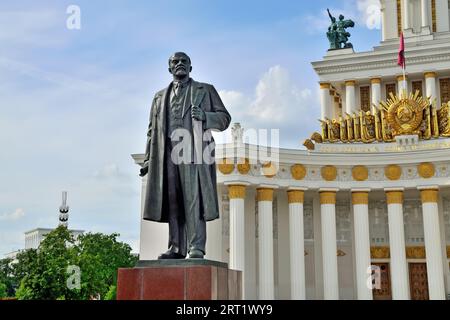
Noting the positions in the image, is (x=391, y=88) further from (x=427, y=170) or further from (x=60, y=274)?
(x=60, y=274)

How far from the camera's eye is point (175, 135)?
23.3 ft

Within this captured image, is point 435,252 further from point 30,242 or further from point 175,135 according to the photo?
point 30,242

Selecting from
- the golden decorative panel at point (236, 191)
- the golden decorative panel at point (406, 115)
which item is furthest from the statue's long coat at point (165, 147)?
the golden decorative panel at point (406, 115)

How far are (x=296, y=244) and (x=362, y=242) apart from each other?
2801 millimetres

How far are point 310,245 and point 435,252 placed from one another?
555 cm

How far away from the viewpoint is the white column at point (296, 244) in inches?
947

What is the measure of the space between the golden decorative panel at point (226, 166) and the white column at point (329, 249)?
428 centimetres

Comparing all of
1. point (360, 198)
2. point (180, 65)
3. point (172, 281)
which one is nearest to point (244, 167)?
point (360, 198)

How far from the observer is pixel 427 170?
24953 mm

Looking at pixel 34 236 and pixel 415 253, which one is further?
pixel 34 236

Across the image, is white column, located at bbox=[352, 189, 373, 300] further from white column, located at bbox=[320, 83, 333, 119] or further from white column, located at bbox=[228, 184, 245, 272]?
white column, located at bbox=[320, 83, 333, 119]
